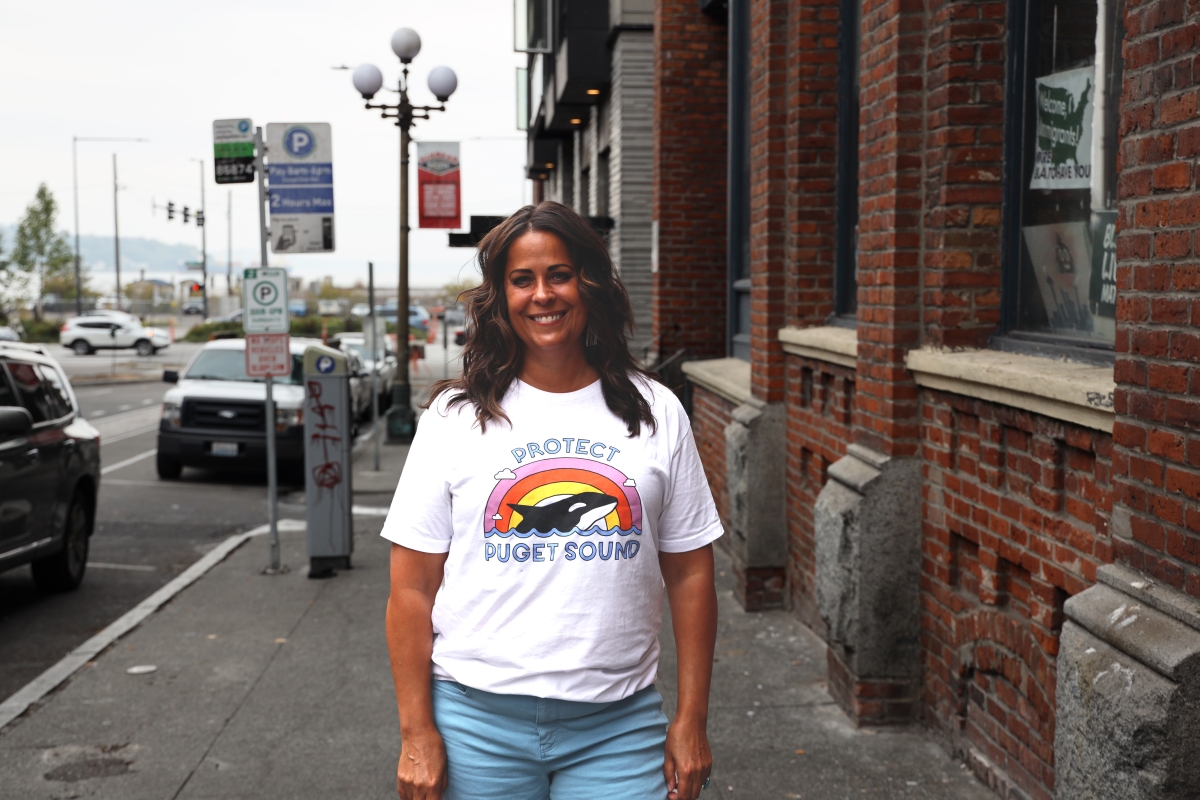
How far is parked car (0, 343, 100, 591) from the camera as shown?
301 inches

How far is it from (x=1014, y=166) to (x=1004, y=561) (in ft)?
5.18

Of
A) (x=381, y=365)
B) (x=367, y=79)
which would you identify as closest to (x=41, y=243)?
(x=381, y=365)

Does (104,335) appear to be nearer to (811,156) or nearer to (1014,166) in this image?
(811,156)

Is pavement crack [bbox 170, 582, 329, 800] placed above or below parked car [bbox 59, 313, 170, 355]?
below

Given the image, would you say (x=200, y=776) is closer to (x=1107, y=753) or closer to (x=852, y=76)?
(x=1107, y=753)

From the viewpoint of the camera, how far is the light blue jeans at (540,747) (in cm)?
252

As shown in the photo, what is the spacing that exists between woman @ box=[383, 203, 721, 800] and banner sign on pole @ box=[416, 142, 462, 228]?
17.3 metres

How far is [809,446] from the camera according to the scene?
6957 millimetres

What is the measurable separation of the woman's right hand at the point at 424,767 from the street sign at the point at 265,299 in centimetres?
687

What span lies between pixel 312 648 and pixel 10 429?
7.52ft

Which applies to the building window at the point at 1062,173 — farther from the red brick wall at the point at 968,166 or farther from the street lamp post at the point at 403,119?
the street lamp post at the point at 403,119

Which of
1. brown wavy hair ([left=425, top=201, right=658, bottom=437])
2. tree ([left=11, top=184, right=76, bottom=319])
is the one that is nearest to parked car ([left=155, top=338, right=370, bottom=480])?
brown wavy hair ([left=425, top=201, right=658, bottom=437])

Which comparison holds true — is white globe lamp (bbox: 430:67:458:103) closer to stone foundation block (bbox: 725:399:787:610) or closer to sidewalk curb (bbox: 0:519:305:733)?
sidewalk curb (bbox: 0:519:305:733)

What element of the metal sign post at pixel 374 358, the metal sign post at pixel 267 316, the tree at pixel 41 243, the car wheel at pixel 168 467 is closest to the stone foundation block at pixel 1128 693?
the metal sign post at pixel 267 316
